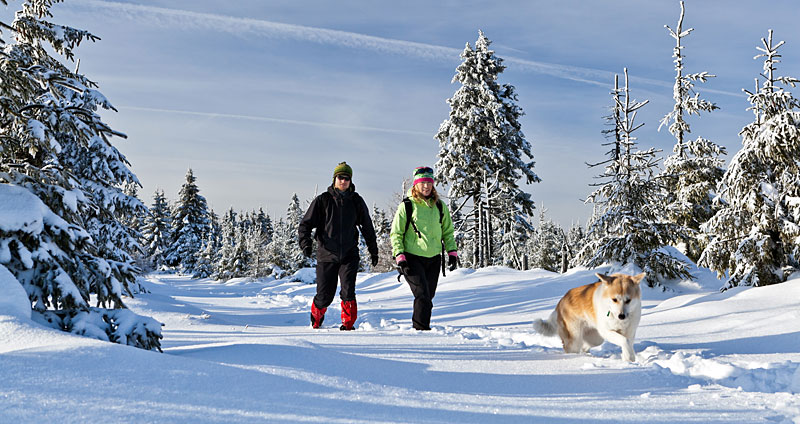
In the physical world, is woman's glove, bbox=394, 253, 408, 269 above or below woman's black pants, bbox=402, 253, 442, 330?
above

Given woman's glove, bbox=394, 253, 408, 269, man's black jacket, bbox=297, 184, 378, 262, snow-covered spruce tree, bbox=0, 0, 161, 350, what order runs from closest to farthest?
snow-covered spruce tree, bbox=0, 0, 161, 350, woman's glove, bbox=394, 253, 408, 269, man's black jacket, bbox=297, 184, 378, 262

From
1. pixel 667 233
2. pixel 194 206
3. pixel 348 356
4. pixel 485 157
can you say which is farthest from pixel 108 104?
pixel 194 206

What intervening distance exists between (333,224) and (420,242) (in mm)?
1176

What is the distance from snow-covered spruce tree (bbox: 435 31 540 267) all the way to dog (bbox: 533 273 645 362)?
18916mm

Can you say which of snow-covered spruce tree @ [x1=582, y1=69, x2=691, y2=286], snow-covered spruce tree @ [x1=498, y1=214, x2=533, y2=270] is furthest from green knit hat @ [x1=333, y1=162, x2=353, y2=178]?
snow-covered spruce tree @ [x1=498, y1=214, x2=533, y2=270]

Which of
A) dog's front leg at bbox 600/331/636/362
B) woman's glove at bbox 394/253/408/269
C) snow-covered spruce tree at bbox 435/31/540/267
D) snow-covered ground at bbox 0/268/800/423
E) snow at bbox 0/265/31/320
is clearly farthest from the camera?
snow-covered spruce tree at bbox 435/31/540/267

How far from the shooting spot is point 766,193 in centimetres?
1053

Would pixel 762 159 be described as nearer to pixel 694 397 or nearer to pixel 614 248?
pixel 614 248

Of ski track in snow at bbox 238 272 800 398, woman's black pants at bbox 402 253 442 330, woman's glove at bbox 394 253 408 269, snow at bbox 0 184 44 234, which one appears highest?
snow at bbox 0 184 44 234

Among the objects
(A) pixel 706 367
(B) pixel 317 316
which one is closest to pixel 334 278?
(B) pixel 317 316

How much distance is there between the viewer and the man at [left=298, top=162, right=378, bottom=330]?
21.2 ft

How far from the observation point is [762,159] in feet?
34.9

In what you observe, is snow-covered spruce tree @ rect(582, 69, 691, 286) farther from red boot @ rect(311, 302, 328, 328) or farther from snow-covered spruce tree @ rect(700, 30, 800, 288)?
red boot @ rect(311, 302, 328, 328)

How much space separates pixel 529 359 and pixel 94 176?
11637mm
